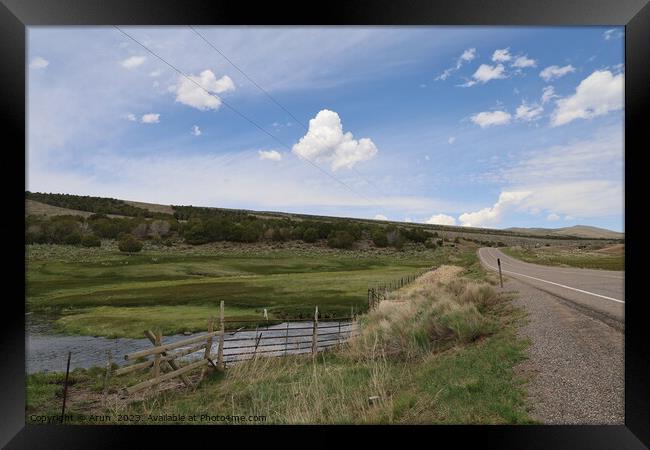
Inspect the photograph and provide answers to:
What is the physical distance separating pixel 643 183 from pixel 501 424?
2.62 metres

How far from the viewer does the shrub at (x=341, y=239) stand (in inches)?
466

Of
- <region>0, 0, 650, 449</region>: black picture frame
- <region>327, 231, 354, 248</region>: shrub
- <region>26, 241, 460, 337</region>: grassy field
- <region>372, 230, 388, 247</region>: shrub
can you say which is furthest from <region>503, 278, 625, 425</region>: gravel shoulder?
<region>327, 231, 354, 248</region>: shrub

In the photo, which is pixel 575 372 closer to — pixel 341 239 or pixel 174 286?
pixel 341 239

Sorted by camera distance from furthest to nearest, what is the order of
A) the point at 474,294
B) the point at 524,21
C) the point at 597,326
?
the point at 474,294 → the point at 597,326 → the point at 524,21

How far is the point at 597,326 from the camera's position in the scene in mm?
5133

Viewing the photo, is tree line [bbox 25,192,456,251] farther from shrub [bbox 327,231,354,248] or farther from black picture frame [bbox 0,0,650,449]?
black picture frame [bbox 0,0,650,449]

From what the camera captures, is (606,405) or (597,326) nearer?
(606,405)

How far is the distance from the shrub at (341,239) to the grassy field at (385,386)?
395cm

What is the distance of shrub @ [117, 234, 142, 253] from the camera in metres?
8.89

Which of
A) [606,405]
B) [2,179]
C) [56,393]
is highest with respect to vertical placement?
[2,179]

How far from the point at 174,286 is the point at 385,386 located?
9.28m

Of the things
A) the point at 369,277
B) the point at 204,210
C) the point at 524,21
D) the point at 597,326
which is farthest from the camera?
the point at 369,277

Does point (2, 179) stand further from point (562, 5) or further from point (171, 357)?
point (562, 5)

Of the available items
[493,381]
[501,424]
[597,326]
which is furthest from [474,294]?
[501,424]
